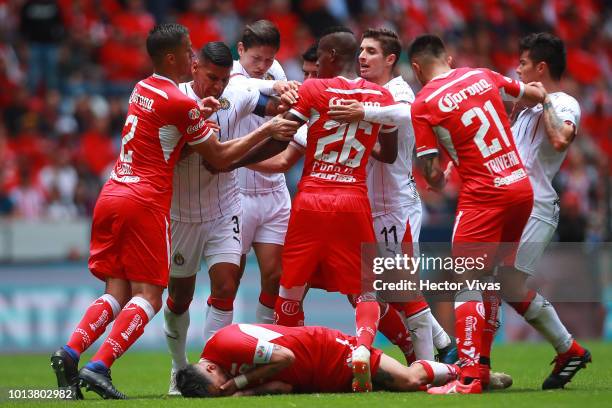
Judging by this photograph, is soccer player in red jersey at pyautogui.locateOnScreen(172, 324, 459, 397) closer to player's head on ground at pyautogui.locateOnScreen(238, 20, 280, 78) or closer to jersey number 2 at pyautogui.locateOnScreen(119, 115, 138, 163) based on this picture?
jersey number 2 at pyautogui.locateOnScreen(119, 115, 138, 163)

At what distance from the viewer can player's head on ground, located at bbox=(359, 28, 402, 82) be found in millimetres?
8867

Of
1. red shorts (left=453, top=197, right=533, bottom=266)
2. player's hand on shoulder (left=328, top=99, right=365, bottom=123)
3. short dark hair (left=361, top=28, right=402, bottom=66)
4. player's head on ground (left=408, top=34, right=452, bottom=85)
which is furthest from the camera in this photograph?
short dark hair (left=361, top=28, right=402, bottom=66)

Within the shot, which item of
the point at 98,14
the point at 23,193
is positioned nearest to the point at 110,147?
the point at 23,193

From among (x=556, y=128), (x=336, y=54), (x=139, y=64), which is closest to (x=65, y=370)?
(x=336, y=54)

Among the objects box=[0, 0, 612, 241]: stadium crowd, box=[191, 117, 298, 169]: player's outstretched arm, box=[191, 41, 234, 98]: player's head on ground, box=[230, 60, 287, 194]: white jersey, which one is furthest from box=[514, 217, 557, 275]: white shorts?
box=[0, 0, 612, 241]: stadium crowd

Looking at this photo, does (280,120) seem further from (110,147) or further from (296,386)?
(110,147)

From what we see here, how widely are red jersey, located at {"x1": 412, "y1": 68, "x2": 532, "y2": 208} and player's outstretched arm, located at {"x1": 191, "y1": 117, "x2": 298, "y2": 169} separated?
943 mm

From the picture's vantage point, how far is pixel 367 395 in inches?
301

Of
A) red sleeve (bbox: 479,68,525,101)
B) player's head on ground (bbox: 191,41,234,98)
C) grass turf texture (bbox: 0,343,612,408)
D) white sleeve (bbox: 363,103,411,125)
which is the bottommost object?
grass turf texture (bbox: 0,343,612,408)

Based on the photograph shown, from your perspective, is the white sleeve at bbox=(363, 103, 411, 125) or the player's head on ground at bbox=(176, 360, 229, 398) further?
the white sleeve at bbox=(363, 103, 411, 125)

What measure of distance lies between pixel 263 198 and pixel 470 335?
261cm

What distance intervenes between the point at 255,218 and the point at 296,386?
6.18ft

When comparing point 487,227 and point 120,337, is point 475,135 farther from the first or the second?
point 120,337

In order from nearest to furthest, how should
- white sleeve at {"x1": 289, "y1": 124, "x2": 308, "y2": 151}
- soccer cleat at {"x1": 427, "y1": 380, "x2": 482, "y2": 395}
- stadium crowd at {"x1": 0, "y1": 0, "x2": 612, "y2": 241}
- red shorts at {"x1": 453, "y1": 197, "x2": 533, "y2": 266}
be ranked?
soccer cleat at {"x1": 427, "y1": 380, "x2": 482, "y2": 395}
red shorts at {"x1": 453, "y1": 197, "x2": 533, "y2": 266}
white sleeve at {"x1": 289, "y1": 124, "x2": 308, "y2": 151}
stadium crowd at {"x1": 0, "y1": 0, "x2": 612, "y2": 241}
